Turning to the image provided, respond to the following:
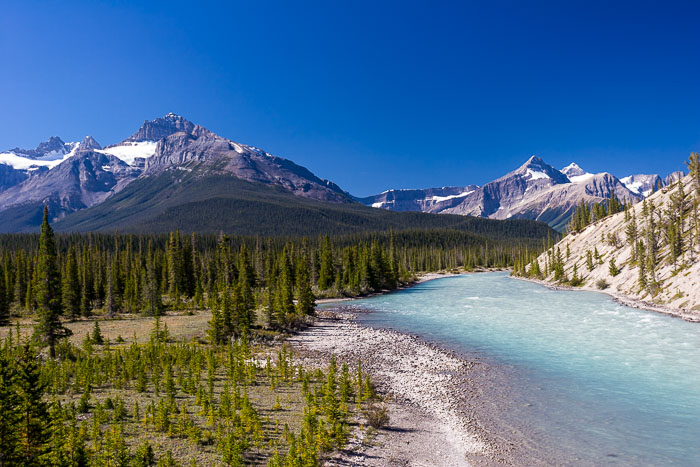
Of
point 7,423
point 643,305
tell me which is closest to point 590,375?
point 7,423

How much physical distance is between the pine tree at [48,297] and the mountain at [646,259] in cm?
6733

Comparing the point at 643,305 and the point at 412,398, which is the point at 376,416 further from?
the point at 643,305

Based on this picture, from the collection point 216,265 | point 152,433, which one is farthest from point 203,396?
point 216,265

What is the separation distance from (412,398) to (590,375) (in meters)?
13.7

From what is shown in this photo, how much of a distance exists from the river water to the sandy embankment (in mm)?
2394

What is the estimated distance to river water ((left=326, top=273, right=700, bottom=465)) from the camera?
18.1 metres

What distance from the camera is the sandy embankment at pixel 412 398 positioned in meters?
17.0

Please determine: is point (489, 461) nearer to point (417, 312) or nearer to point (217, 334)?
point (217, 334)

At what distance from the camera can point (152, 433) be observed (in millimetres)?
17062

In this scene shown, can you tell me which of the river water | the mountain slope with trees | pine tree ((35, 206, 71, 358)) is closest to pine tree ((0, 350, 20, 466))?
the river water

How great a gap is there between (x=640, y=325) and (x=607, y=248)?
57322 millimetres

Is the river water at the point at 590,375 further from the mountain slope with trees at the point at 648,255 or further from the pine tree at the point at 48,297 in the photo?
the pine tree at the point at 48,297


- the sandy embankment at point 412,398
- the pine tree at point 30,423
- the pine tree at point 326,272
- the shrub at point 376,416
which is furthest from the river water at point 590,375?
the pine tree at point 326,272

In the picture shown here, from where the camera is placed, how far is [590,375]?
2817 centimetres
